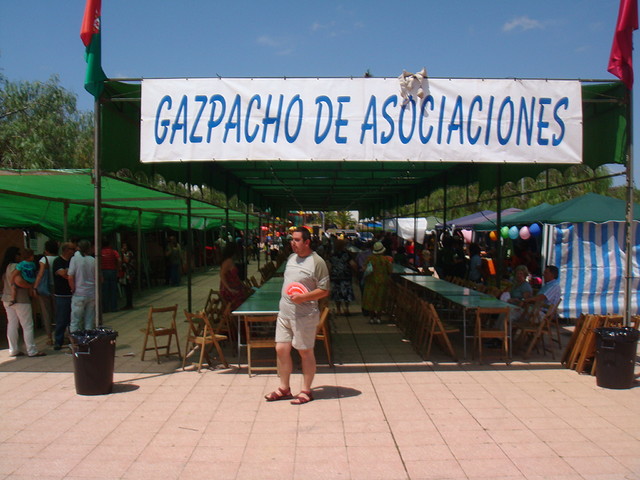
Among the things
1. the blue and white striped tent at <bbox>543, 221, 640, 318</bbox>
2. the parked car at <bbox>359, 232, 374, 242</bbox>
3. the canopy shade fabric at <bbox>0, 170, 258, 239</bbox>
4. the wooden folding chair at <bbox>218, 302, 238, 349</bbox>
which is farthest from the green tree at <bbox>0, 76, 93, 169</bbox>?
the blue and white striped tent at <bbox>543, 221, 640, 318</bbox>

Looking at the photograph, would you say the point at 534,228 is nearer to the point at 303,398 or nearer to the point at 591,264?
the point at 591,264

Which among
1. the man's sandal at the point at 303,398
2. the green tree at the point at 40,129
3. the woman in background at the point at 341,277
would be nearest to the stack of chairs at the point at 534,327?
the man's sandal at the point at 303,398

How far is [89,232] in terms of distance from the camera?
13.9 metres

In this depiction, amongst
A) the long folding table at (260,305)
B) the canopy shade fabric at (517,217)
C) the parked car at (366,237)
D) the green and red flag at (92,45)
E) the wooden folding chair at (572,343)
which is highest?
the green and red flag at (92,45)

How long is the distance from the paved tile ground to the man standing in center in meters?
0.39

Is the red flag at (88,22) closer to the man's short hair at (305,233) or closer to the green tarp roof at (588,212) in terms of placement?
the man's short hair at (305,233)

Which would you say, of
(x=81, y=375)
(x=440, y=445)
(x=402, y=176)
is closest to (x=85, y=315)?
(x=81, y=375)

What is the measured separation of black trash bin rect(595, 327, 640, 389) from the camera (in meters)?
6.10

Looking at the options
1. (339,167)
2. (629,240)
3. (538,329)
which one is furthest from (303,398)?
(339,167)

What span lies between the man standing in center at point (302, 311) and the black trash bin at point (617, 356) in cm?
321

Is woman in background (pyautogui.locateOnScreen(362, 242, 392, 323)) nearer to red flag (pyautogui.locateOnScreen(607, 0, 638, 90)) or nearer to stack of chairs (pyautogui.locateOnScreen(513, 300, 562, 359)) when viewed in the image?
stack of chairs (pyautogui.locateOnScreen(513, 300, 562, 359))

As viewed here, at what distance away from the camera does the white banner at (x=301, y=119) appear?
6648 millimetres

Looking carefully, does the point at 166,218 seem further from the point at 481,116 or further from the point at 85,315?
the point at 481,116

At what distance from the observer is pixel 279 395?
582 centimetres
